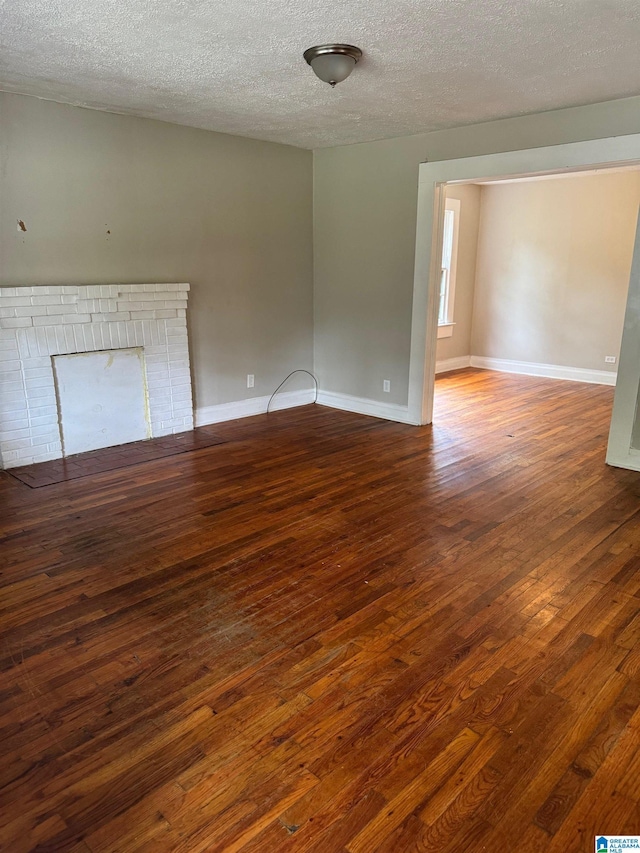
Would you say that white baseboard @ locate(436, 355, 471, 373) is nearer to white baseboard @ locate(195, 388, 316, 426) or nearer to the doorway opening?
white baseboard @ locate(195, 388, 316, 426)

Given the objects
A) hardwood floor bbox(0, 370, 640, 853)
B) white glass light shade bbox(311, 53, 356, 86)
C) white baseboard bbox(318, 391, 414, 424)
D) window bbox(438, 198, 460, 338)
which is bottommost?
hardwood floor bbox(0, 370, 640, 853)

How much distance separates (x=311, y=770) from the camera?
1.64 m

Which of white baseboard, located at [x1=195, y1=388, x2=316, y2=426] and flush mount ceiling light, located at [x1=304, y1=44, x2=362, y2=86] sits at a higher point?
flush mount ceiling light, located at [x1=304, y1=44, x2=362, y2=86]

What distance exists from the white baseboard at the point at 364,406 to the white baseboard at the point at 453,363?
8.06ft

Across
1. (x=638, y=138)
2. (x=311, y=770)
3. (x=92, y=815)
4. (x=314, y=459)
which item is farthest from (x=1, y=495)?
(x=638, y=138)

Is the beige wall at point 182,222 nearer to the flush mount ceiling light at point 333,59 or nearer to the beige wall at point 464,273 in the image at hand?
the flush mount ceiling light at point 333,59

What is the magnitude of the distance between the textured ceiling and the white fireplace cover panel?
1.77 m

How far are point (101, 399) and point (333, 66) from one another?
112 inches

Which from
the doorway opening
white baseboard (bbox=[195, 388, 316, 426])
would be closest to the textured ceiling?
the doorway opening

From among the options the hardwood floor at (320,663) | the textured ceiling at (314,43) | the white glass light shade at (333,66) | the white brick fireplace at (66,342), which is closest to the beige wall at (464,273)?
the textured ceiling at (314,43)

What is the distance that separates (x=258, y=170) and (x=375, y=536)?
3.67 m

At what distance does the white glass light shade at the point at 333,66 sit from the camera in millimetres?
2857

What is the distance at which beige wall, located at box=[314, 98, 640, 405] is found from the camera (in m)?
4.82

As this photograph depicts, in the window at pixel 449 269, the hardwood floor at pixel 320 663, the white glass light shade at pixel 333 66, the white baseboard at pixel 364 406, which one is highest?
the white glass light shade at pixel 333 66
